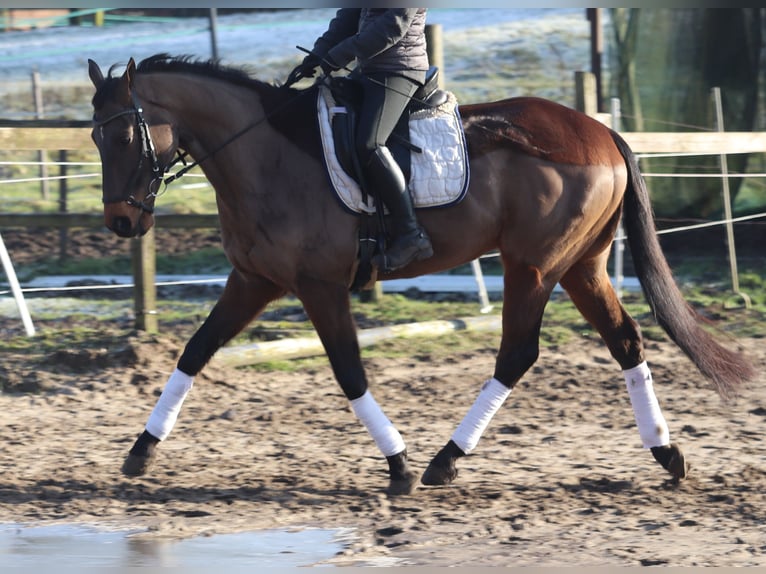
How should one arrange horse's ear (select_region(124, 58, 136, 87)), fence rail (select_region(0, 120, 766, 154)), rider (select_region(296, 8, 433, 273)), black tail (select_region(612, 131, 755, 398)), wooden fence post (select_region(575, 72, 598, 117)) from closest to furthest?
1. horse's ear (select_region(124, 58, 136, 87))
2. rider (select_region(296, 8, 433, 273))
3. black tail (select_region(612, 131, 755, 398))
4. fence rail (select_region(0, 120, 766, 154))
5. wooden fence post (select_region(575, 72, 598, 117))

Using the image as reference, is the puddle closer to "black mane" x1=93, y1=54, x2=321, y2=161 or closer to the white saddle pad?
the white saddle pad

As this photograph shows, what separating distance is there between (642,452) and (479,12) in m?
18.7

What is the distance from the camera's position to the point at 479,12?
77.4 feet

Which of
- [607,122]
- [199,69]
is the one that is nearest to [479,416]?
[199,69]

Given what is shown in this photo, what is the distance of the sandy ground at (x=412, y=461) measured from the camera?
474 centimetres

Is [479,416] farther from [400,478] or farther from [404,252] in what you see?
[404,252]

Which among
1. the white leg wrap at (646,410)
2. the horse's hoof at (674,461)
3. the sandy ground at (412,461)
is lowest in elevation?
the sandy ground at (412,461)

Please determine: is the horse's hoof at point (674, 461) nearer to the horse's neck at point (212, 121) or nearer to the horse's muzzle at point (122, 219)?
the horse's neck at point (212, 121)

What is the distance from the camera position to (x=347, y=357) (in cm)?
541

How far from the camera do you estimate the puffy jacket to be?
532 centimetres

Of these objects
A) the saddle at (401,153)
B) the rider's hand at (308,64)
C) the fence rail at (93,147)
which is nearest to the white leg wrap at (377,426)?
the saddle at (401,153)

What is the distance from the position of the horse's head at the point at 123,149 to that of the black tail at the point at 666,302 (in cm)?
238

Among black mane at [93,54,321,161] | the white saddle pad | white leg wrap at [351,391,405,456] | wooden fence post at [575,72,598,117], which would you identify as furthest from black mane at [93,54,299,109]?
wooden fence post at [575,72,598,117]

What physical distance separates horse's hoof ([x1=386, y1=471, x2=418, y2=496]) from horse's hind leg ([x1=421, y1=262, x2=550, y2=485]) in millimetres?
122
